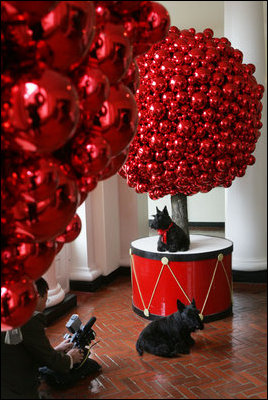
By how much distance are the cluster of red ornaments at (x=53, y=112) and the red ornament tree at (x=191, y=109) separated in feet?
4.06

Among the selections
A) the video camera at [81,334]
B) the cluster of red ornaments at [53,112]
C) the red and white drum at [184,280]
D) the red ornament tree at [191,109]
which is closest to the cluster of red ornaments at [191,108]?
the red ornament tree at [191,109]

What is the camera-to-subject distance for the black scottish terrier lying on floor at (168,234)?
8.59 feet

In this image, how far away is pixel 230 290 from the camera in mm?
2727

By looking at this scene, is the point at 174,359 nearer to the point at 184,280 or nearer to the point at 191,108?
the point at 184,280

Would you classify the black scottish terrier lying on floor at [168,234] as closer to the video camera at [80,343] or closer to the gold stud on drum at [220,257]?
the gold stud on drum at [220,257]

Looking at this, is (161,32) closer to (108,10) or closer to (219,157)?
(108,10)

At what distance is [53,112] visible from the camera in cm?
53

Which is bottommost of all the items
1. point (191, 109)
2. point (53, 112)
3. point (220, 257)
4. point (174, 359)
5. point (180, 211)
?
point (174, 359)

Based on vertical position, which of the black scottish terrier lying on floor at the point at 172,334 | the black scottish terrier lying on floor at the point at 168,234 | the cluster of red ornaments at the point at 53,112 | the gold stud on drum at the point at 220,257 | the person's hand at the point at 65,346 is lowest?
the black scottish terrier lying on floor at the point at 172,334

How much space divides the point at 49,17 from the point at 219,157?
1.70m

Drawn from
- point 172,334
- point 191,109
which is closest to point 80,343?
point 172,334

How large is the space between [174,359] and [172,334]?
0.20m

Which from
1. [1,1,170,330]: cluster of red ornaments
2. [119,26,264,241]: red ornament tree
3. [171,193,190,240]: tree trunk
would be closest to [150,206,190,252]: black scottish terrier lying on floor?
[171,193,190,240]: tree trunk

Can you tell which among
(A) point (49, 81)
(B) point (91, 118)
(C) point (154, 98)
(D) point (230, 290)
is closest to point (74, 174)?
(B) point (91, 118)
